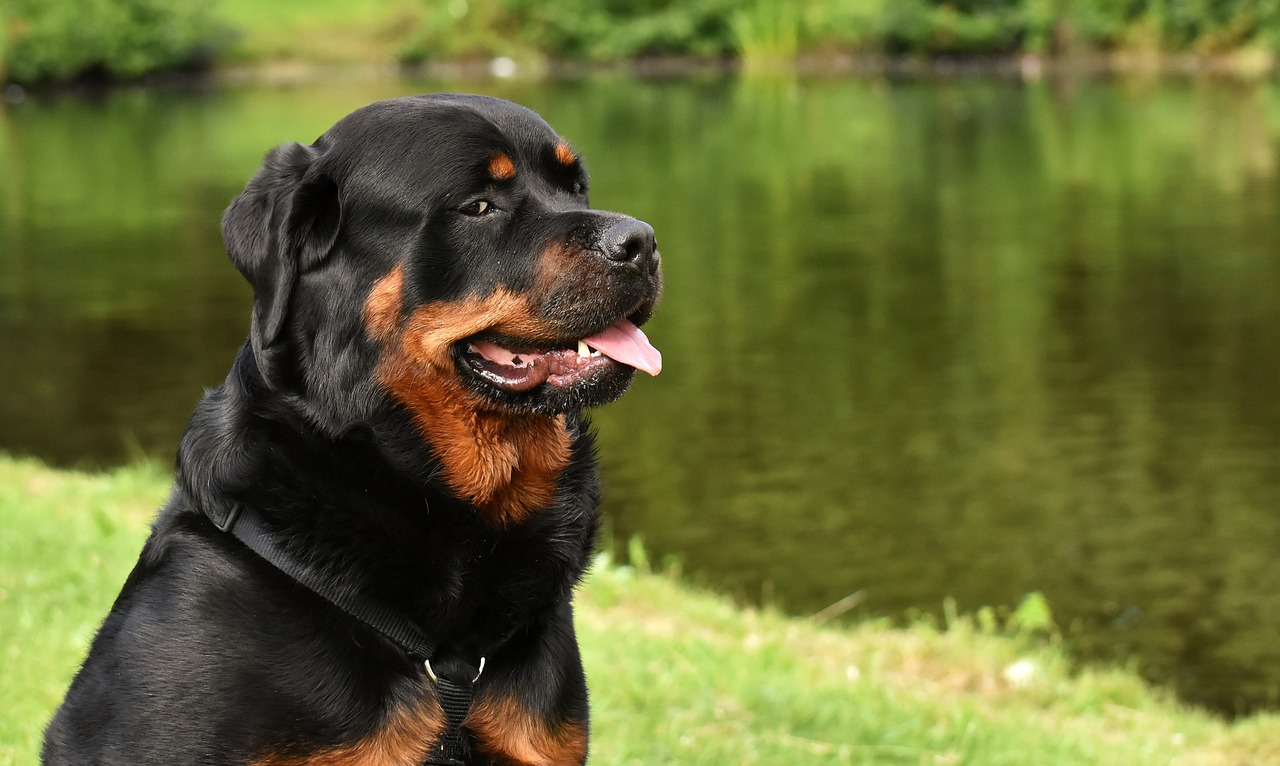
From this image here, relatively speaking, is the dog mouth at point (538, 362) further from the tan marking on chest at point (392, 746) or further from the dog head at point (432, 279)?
the tan marking on chest at point (392, 746)

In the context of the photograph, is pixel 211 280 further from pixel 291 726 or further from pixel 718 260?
pixel 291 726

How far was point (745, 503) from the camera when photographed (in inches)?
416

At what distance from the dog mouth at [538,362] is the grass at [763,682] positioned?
74.4 inches

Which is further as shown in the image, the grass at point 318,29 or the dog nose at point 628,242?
the grass at point 318,29

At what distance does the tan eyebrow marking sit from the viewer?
3588mm

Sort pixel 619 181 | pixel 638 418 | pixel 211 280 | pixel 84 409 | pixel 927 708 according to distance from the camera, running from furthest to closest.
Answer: pixel 619 181 < pixel 211 280 < pixel 84 409 < pixel 638 418 < pixel 927 708

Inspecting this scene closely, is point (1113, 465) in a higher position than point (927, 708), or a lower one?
lower

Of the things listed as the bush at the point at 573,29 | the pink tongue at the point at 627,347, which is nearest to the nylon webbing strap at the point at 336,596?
the pink tongue at the point at 627,347

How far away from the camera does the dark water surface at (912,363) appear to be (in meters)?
9.42

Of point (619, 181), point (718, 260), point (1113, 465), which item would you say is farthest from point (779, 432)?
point (619, 181)

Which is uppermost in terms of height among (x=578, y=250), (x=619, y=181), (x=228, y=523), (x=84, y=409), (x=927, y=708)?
(x=578, y=250)

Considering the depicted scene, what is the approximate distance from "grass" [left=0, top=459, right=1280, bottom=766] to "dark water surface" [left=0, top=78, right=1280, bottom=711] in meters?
1.28

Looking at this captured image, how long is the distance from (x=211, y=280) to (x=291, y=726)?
17034 mm

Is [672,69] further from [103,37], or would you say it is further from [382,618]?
[382,618]
